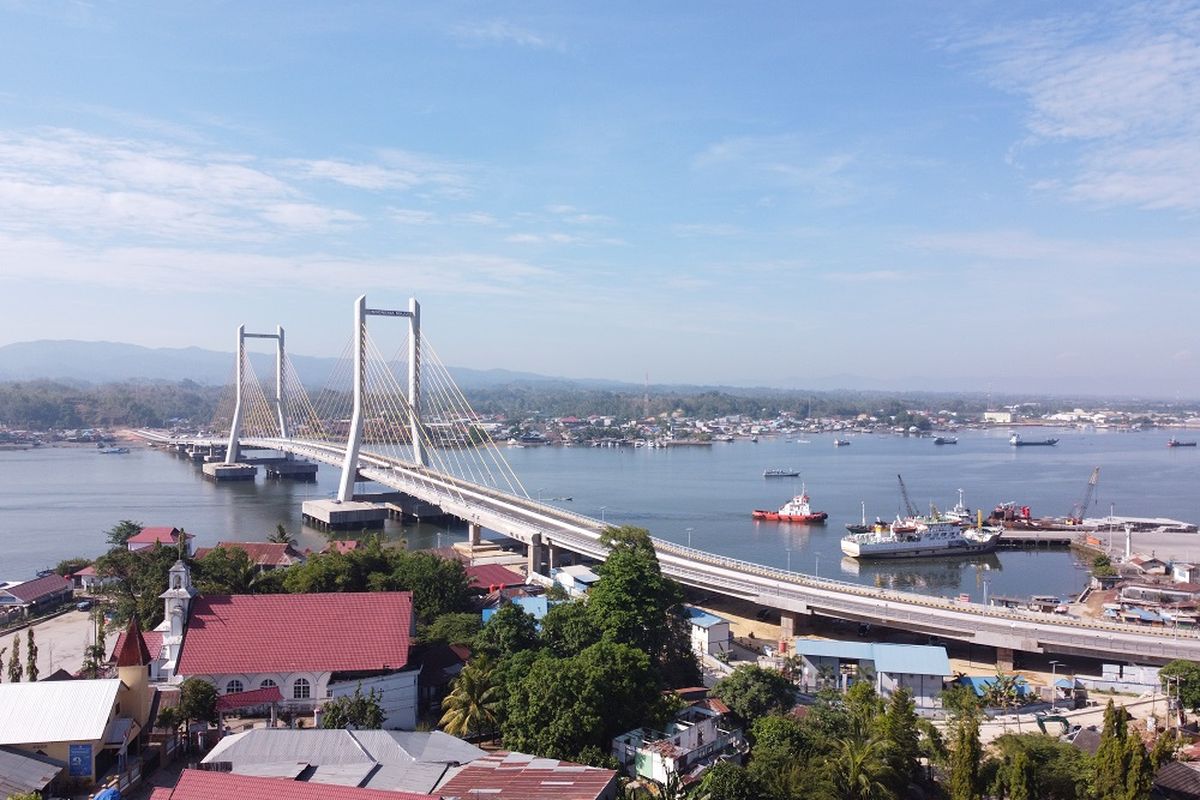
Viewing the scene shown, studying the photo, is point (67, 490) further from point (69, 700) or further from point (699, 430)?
point (699, 430)

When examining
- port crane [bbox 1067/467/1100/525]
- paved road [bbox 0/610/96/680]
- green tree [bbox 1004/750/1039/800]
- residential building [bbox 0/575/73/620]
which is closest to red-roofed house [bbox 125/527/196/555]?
residential building [bbox 0/575/73/620]

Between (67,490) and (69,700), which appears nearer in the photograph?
(69,700)

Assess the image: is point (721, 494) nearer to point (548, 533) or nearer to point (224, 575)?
point (548, 533)

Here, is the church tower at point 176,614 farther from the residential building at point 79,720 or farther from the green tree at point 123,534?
the green tree at point 123,534

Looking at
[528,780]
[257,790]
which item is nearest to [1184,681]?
[528,780]

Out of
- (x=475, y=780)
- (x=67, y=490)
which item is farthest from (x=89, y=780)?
(x=67, y=490)

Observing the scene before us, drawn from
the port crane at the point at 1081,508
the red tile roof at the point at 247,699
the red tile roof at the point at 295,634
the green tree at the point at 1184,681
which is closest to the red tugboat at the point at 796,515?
the port crane at the point at 1081,508
